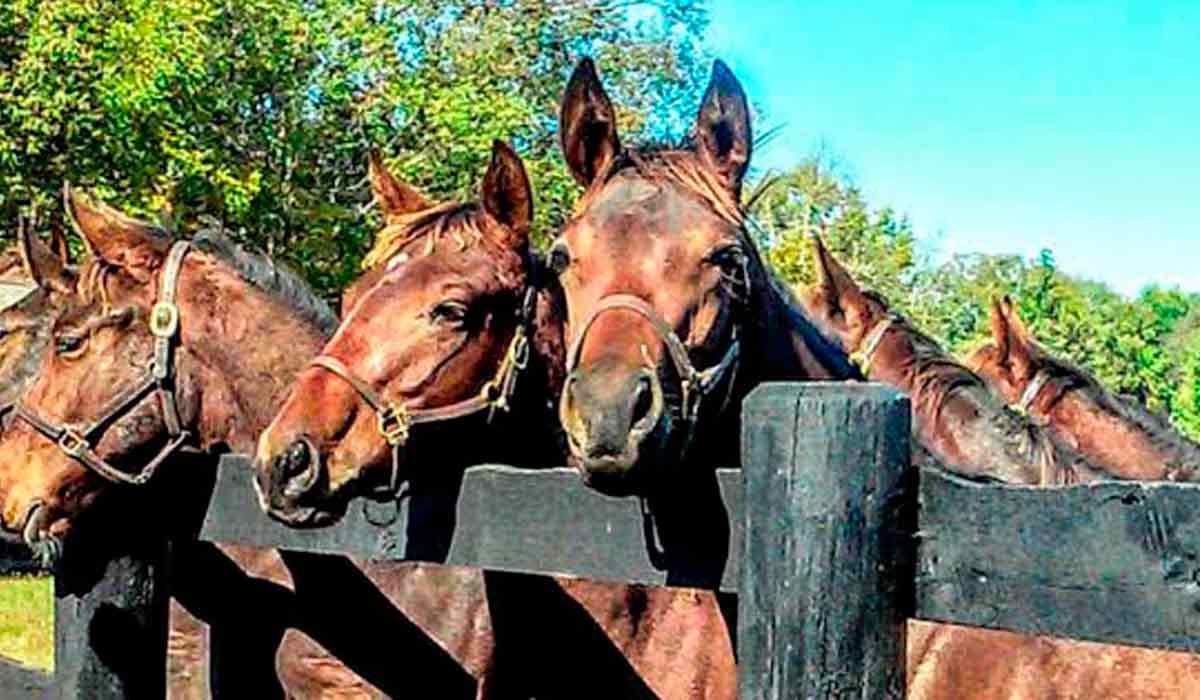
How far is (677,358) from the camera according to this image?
Answer: 273 cm

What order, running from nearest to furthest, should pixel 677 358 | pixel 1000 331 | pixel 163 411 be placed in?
pixel 677 358, pixel 163 411, pixel 1000 331

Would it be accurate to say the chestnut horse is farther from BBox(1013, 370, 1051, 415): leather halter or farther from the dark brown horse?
the dark brown horse

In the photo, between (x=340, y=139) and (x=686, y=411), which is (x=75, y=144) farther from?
(x=686, y=411)

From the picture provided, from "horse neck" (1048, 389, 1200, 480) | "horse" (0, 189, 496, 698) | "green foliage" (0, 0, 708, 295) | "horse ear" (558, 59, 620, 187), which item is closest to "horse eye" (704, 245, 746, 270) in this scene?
"horse ear" (558, 59, 620, 187)

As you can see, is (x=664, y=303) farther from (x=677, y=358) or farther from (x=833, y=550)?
(x=833, y=550)

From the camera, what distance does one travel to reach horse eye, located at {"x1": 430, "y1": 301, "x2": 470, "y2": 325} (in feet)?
11.0

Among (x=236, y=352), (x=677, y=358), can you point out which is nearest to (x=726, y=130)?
(x=677, y=358)

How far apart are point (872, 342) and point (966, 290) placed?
3830cm

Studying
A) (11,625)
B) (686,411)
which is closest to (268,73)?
(11,625)

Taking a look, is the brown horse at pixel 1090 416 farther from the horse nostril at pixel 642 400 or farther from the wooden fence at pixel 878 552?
the wooden fence at pixel 878 552

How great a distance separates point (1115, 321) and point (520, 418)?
38079 mm

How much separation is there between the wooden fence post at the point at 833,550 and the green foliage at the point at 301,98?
12.2 m

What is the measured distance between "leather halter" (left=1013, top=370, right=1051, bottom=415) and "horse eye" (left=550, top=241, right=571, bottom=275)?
3.34m

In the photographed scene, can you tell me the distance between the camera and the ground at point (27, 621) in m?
9.40
